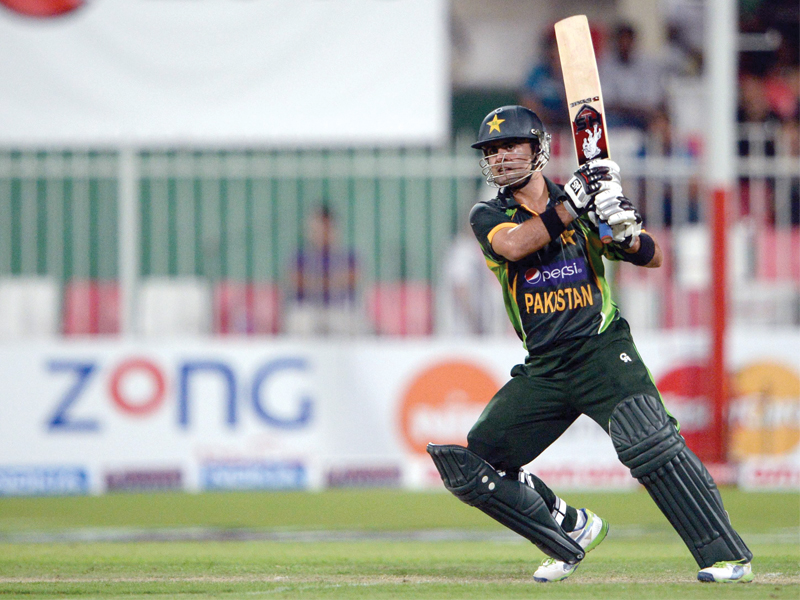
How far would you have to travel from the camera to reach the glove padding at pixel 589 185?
519cm

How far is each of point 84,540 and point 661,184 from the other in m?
5.85

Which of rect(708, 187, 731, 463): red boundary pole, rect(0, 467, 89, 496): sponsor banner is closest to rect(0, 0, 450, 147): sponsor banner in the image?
rect(708, 187, 731, 463): red boundary pole

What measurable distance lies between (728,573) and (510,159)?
2.06m

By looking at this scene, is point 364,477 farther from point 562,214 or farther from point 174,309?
point 562,214

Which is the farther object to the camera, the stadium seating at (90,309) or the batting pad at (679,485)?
the stadium seating at (90,309)

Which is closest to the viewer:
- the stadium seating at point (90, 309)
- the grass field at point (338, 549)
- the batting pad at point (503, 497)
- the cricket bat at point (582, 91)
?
the grass field at point (338, 549)

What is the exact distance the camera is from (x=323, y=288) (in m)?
10.5

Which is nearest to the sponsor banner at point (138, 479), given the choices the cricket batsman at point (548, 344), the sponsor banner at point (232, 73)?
the sponsor banner at point (232, 73)

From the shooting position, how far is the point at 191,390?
33.1 feet

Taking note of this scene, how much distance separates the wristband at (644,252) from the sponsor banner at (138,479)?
19.0 ft

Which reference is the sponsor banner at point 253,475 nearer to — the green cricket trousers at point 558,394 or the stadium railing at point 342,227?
the stadium railing at point 342,227

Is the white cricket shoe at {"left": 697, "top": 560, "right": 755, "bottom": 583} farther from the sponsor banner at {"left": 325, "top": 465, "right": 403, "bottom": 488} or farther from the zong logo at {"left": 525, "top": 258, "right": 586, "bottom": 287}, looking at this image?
the sponsor banner at {"left": 325, "top": 465, "right": 403, "bottom": 488}

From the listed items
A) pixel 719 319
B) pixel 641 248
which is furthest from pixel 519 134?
pixel 719 319

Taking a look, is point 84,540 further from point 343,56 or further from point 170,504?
point 343,56
